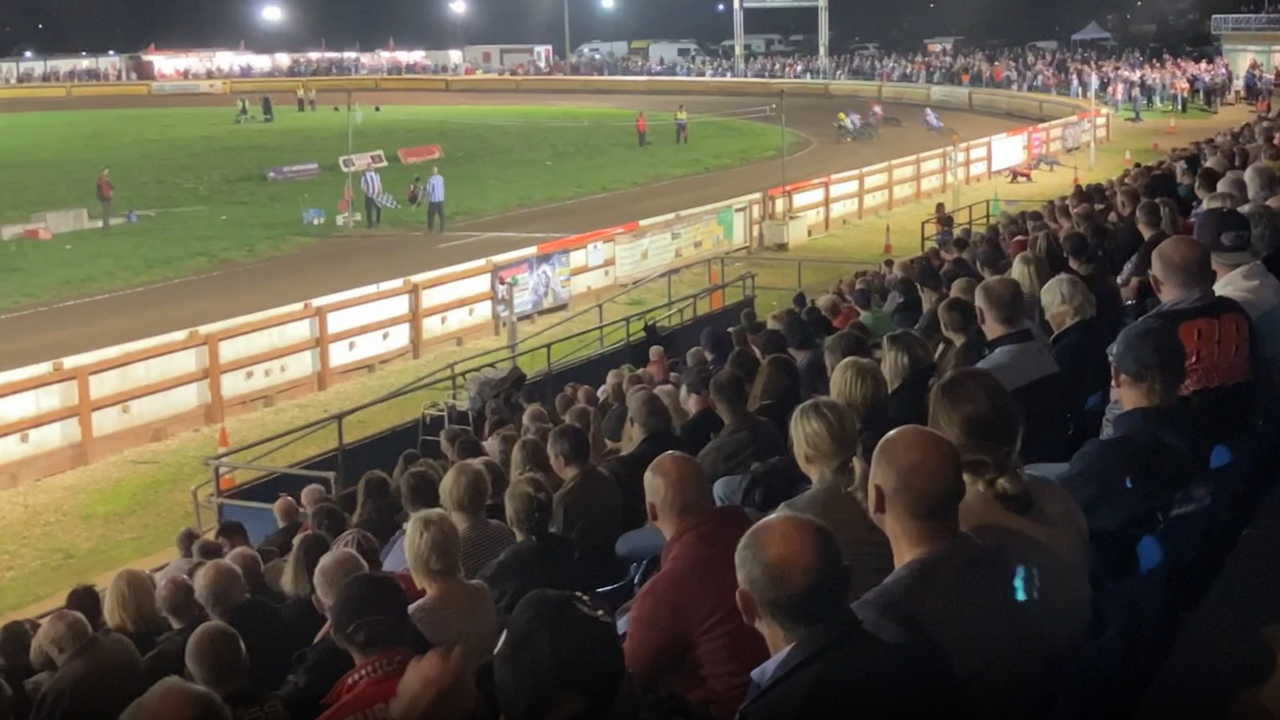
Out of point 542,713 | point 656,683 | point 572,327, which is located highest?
point 542,713

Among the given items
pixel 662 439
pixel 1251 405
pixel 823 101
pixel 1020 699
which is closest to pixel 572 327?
pixel 662 439

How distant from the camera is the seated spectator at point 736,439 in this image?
688 cm

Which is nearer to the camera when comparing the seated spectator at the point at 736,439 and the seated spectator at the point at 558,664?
the seated spectator at the point at 558,664

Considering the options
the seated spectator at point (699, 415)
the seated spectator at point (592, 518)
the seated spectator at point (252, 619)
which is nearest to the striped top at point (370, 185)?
the seated spectator at point (699, 415)

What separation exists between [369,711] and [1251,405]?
382cm

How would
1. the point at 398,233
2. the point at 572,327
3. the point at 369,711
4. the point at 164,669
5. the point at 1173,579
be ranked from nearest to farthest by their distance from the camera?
the point at 369,711, the point at 1173,579, the point at 164,669, the point at 572,327, the point at 398,233

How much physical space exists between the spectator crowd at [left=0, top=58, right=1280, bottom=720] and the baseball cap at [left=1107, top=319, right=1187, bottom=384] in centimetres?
1

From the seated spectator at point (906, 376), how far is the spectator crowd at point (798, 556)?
0.03 meters

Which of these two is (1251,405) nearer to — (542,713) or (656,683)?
(656,683)

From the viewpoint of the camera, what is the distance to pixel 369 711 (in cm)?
439

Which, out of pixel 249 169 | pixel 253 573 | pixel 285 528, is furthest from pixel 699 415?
pixel 249 169

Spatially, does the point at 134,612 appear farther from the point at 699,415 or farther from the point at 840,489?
the point at 840,489

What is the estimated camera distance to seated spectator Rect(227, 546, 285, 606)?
689cm

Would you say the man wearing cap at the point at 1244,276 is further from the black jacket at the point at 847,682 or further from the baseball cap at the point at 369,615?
the baseball cap at the point at 369,615
